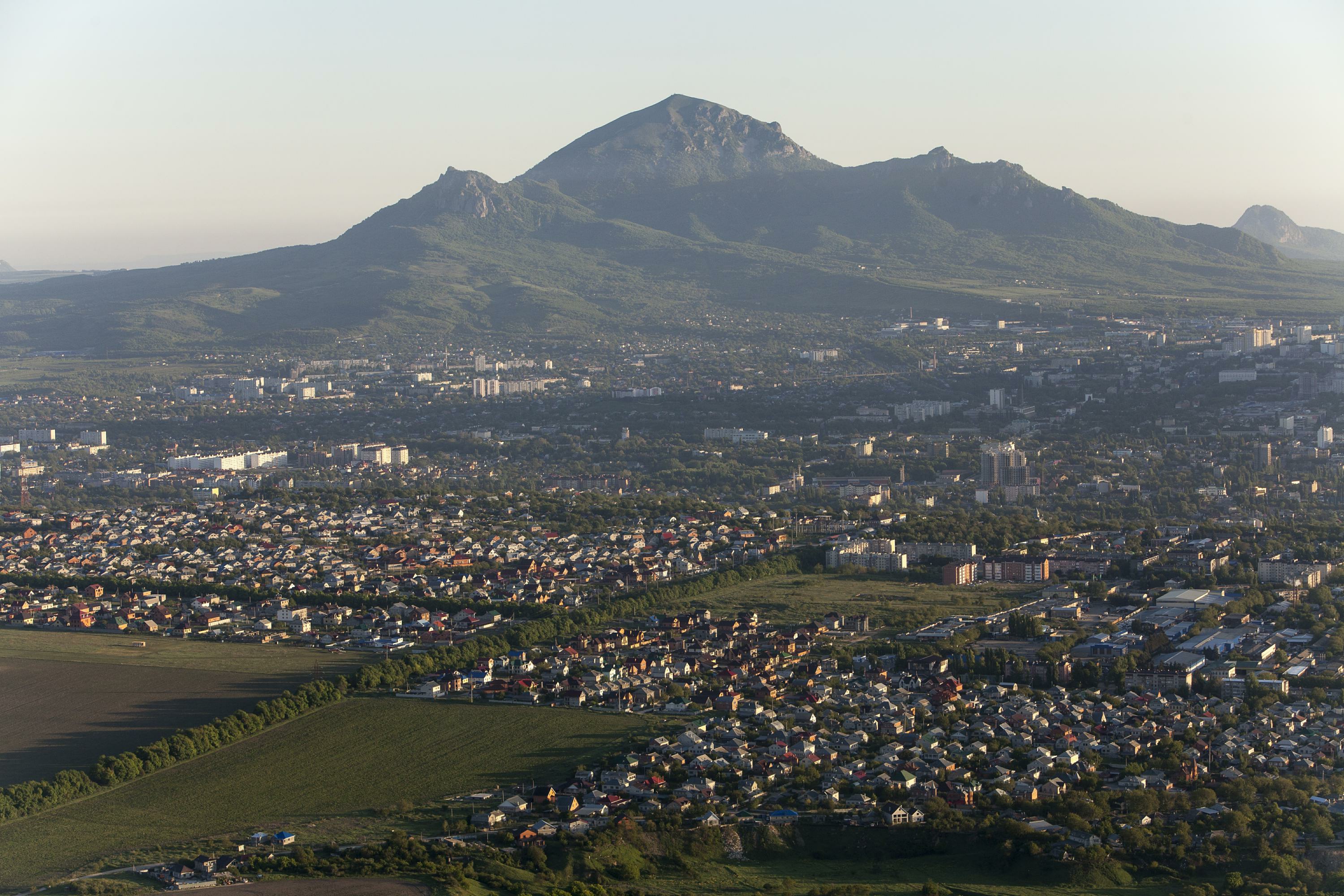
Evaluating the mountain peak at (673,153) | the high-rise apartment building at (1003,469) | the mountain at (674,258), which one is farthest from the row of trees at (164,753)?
the mountain peak at (673,153)

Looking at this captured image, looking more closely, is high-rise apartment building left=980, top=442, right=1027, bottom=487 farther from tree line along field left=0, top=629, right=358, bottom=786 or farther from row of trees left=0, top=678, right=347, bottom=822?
row of trees left=0, top=678, right=347, bottom=822

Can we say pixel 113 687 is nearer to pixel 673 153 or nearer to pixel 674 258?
pixel 674 258

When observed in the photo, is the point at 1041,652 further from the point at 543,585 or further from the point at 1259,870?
the point at 543,585

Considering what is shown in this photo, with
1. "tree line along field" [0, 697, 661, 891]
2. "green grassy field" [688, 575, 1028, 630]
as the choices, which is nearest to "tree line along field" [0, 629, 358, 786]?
"tree line along field" [0, 697, 661, 891]

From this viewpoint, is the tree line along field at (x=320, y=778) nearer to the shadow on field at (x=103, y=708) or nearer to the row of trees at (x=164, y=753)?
the row of trees at (x=164, y=753)

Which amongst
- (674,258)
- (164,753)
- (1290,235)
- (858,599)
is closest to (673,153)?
(674,258)

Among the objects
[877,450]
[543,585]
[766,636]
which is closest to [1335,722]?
[766,636]

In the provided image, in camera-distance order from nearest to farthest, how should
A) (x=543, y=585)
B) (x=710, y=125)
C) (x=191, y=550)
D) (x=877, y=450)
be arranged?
1. (x=543, y=585)
2. (x=191, y=550)
3. (x=877, y=450)
4. (x=710, y=125)

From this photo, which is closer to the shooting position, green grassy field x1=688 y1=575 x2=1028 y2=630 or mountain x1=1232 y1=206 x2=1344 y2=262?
green grassy field x1=688 y1=575 x2=1028 y2=630
